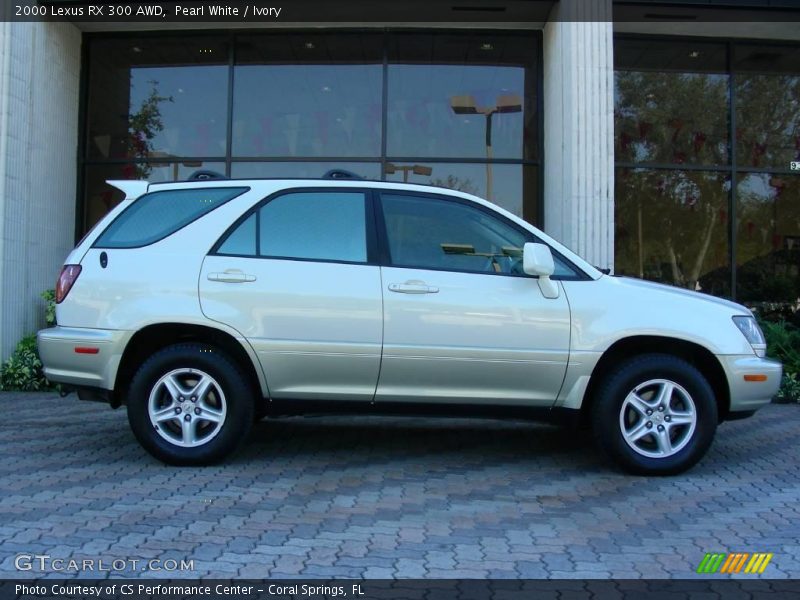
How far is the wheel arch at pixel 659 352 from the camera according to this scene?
4887 millimetres

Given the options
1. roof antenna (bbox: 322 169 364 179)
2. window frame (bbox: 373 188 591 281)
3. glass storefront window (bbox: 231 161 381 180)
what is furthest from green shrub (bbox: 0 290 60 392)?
window frame (bbox: 373 188 591 281)

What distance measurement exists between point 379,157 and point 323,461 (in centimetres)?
593

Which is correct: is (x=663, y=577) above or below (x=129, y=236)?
below

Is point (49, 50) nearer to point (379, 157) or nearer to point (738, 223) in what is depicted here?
point (379, 157)

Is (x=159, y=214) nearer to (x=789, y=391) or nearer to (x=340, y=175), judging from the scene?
(x=340, y=175)

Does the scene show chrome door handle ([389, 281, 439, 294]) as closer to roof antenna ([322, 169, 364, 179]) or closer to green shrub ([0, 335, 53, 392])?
roof antenna ([322, 169, 364, 179])

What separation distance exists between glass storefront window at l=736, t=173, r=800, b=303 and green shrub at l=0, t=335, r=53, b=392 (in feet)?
30.4

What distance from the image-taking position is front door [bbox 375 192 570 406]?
477cm

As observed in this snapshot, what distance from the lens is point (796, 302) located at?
10695mm

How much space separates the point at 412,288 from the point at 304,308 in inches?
27.9

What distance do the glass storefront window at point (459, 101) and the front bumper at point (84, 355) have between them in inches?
247

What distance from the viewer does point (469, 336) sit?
4.76 m

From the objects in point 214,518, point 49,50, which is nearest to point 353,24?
point 49,50

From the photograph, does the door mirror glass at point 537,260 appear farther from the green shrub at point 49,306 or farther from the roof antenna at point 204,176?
the green shrub at point 49,306
